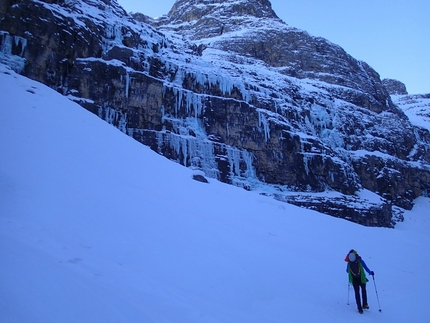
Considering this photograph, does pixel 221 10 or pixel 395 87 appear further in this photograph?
pixel 395 87

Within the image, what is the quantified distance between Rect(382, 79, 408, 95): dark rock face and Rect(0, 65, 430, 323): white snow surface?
119555mm

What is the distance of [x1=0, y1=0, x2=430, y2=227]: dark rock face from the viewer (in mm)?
26141

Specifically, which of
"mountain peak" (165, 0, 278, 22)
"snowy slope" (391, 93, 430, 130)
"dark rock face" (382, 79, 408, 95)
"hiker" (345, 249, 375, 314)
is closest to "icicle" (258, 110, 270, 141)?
"hiker" (345, 249, 375, 314)

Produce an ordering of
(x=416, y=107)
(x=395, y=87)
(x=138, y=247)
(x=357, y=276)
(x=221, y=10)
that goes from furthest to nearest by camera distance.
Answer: (x=395, y=87) < (x=416, y=107) < (x=221, y=10) < (x=357, y=276) < (x=138, y=247)

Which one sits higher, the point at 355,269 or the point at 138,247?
the point at 138,247

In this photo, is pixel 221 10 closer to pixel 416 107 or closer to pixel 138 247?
pixel 416 107

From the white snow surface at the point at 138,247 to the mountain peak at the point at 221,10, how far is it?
2633 inches

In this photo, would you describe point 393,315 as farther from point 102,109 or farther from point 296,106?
point 296,106

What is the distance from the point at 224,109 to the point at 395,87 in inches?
4206

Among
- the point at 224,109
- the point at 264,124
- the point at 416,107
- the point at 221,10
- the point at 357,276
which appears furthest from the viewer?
the point at 416,107

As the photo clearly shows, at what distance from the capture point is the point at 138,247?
17.1 ft

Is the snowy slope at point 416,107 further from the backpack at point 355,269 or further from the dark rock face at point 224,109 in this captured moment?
the backpack at point 355,269

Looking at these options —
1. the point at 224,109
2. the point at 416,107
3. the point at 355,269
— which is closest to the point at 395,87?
the point at 416,107

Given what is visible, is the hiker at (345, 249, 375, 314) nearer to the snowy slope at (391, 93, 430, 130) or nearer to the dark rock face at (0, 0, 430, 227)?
the dark rock face at (0, 0, 430, 227)
